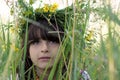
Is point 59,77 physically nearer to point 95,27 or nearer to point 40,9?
point 95,27

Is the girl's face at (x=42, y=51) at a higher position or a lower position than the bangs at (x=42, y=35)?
lower

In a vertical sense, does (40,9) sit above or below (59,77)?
above

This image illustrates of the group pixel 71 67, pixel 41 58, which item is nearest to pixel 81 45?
pixel 71 67

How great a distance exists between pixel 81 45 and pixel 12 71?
0.51 feet

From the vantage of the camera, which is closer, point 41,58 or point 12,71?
point 12,71

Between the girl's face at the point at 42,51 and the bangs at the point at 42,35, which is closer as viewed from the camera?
the girl's face at the point at 42,51

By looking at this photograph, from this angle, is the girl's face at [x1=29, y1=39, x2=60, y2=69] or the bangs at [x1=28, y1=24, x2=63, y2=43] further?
the bangs at [x1=28, y1=24, x2=63, y2=43]

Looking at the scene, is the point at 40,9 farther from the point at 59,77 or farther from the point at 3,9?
the point at 59,77

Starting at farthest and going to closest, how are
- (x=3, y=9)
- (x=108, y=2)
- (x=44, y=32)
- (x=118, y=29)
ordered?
(x=44, y=32) < (x=3, y=9) < (x=118, y=29) < (x=108, y=2)

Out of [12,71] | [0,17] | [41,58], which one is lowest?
[41,58]

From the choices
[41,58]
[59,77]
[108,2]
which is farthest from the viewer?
[41,58]

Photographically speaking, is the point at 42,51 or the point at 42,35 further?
the point at 42,35

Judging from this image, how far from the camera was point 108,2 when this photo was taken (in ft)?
0.95

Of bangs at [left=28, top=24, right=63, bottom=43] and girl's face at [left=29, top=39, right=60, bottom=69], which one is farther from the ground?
bangs at [left=28, top=24, right=63, bottom=43]
